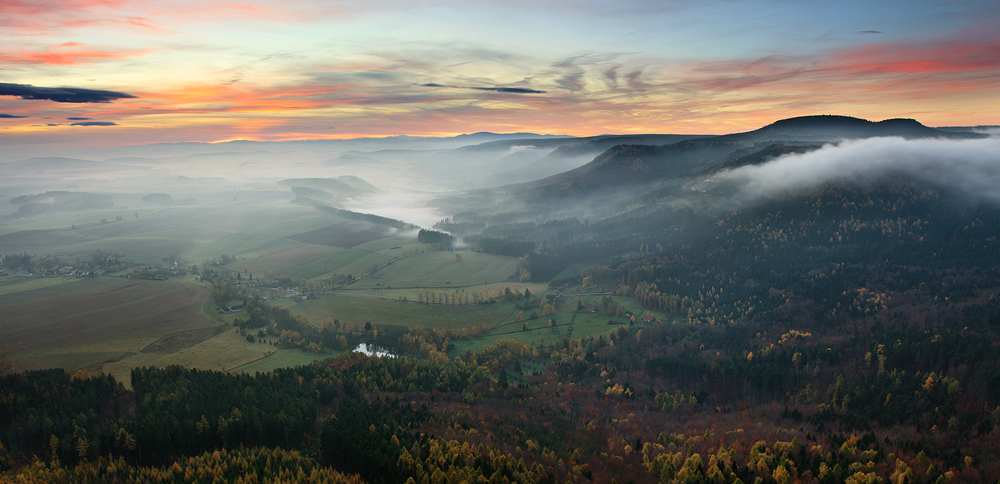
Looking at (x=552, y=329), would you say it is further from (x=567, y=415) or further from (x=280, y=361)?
(x=280, y=361)

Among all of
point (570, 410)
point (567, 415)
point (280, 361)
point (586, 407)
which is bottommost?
point (586, 407)

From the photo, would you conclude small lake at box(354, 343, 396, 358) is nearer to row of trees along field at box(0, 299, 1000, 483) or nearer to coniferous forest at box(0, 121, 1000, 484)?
coniferous forest at box(0, 121, 1000, 484)

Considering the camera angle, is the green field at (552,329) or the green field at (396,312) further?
the green field at (396,312)

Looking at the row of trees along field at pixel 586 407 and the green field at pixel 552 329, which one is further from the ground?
the row of trees along field at pixel 586 407

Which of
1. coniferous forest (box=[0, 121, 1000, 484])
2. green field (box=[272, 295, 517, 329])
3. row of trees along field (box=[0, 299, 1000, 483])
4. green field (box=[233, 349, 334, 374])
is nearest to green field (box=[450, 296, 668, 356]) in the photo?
coniferous forest (box=[0, 121, 1000, 484])

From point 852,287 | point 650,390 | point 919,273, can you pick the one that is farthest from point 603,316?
point 919,273

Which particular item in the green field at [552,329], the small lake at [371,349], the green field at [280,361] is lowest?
the small lake at [371,349]

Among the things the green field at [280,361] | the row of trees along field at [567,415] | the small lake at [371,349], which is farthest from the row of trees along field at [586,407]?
the green field at [280,361]

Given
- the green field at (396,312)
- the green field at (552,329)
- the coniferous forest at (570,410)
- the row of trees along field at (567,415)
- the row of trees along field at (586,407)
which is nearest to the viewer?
the coniferous forest at (570,410)

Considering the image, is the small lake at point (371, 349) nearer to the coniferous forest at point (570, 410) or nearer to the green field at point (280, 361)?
the coniferous forest at point (570, 410)

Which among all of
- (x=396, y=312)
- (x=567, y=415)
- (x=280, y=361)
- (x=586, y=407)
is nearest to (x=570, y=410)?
(x=567, y=415)

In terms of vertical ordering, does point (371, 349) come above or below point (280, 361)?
below

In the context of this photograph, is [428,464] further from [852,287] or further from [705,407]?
[852,287]
